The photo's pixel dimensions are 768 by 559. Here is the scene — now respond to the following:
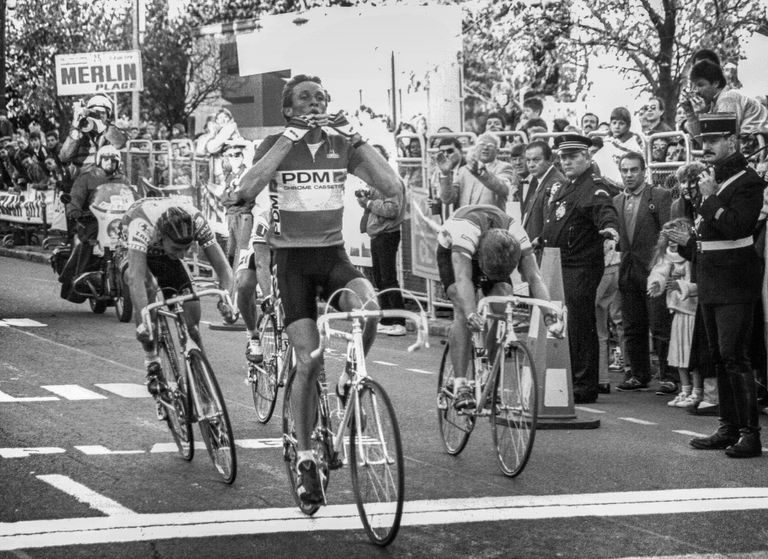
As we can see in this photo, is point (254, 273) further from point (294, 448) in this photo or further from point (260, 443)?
point (294, 448)

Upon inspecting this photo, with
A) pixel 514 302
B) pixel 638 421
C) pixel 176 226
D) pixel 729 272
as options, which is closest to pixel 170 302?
pixel 176 226

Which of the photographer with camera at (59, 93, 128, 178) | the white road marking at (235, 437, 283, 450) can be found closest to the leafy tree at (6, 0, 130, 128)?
the photographer with camera at (59, 93, 128, 178)

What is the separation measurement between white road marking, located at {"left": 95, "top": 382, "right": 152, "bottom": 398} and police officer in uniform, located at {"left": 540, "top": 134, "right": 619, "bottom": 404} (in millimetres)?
3599

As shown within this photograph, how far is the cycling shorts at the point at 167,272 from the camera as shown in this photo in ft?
32.2

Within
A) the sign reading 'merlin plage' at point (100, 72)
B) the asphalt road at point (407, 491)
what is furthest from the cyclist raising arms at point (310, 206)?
the sign reading 'merlin plage' at point (100, 72)

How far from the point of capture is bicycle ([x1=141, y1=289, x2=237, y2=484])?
861 cm

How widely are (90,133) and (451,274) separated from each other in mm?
12197

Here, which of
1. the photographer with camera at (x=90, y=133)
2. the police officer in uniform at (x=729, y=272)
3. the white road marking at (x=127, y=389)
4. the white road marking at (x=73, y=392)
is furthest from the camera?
the photographer with camera at (x=90, y=133)

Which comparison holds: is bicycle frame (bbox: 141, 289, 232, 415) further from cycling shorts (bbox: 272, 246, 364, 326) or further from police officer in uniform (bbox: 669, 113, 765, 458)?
police officer in uniform (bbox: 669, 113, 765, 458)

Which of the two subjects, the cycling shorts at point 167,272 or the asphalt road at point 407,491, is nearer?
the asphalt road at point 407,491

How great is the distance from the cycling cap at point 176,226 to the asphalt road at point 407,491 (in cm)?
129

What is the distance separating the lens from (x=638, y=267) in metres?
13.4

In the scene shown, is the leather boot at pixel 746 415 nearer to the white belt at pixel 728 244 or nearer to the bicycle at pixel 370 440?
the white belt at pixel 728 244

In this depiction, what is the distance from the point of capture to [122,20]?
48312mm
